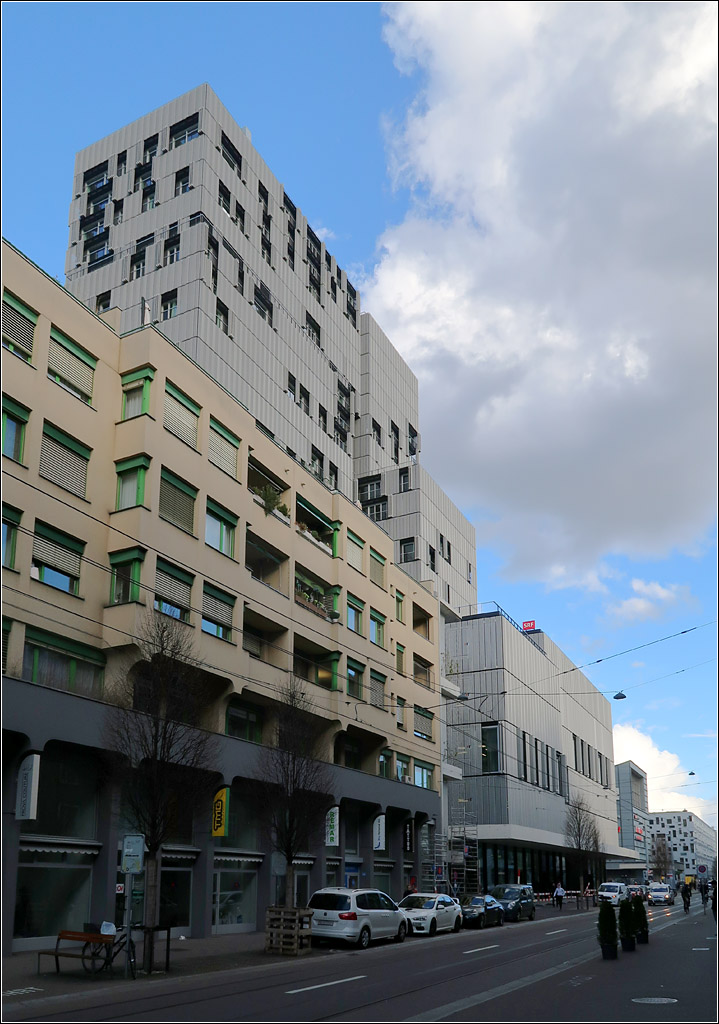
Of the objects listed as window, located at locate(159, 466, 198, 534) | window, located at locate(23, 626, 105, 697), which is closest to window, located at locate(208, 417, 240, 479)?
window, located at locate(159, 466, 198, 534)

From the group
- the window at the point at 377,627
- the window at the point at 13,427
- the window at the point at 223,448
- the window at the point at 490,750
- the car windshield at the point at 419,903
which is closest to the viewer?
the window at the point at 13,427

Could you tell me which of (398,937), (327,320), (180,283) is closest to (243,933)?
(398,937)

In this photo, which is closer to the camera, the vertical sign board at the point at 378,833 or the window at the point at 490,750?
the vertical sign board at the point at 378,833

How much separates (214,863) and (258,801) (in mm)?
3169

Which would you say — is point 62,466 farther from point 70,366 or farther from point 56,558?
point 70,366

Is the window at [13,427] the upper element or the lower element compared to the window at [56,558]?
upper

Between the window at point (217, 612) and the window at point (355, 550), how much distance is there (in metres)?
12.4

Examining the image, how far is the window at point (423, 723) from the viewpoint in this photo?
5247 centimetres

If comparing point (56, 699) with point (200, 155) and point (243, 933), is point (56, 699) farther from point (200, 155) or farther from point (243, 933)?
point (200, 155)

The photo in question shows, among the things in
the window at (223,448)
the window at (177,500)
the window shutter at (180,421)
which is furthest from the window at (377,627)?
the window shutter at (180,421)

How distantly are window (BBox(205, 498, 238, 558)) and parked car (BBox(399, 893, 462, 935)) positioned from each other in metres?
14.3

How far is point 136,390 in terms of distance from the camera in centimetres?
3159

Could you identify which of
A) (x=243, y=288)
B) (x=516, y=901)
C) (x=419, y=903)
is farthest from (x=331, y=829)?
(x=243, y=288)

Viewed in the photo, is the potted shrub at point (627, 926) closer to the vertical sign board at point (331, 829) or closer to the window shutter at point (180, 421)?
the vertical sign board at point (331, 829)
